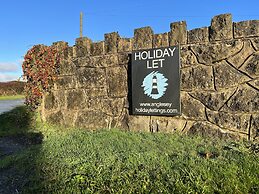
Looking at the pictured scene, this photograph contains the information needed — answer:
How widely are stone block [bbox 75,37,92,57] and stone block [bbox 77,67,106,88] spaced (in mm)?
406

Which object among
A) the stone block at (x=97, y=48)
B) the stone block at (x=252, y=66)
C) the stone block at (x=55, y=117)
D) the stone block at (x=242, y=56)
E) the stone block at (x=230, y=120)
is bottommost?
the stone block at (x=55, y=117)

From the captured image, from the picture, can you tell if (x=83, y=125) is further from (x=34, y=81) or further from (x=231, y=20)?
(x=231, y=20)

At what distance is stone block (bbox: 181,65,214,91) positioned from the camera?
218 inches

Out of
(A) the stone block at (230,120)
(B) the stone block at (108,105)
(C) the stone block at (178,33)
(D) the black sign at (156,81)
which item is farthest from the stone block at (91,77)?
(A) the stone block at (230,120)

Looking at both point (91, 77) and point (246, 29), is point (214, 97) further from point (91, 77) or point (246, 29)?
point (91, 77)

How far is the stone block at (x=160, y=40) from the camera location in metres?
6.05

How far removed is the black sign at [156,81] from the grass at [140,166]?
948mm

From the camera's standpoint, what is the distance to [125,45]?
669 centimetres

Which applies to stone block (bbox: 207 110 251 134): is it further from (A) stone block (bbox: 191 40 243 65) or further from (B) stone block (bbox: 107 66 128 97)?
(B) stone block (bbox: 107 66 128 97)

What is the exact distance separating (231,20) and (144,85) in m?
2.17

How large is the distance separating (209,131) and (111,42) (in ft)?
10.2

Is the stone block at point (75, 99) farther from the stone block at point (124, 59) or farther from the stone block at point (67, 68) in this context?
the stone block at point (124, 59)

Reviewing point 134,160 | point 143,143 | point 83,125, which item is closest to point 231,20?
point 143,143

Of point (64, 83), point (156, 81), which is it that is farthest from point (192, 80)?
point (64, 83)
